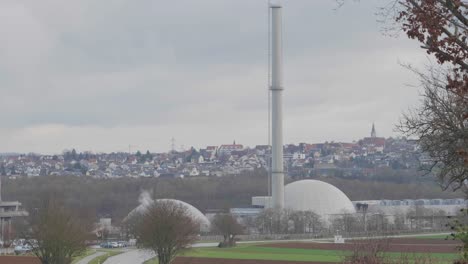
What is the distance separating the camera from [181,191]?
550 ft

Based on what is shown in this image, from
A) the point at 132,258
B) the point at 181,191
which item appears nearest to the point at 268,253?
the point at 132,258

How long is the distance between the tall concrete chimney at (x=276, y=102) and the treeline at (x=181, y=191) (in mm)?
32398

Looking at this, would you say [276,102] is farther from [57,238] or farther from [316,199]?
[57,238]

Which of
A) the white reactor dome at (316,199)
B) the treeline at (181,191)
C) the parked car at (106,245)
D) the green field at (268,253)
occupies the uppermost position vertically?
the treeline at (181,191)

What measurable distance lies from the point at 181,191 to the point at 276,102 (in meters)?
56.2

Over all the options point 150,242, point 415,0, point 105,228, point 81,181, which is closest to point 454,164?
point 415,0

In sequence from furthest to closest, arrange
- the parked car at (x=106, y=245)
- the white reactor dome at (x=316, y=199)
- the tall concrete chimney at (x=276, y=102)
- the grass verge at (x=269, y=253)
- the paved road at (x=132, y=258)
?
the white reactor dome at (x=316, y=199) < the tall concrete chimney at (x=276, y=102) < the parked car at (x=106, y=245) < the grass verge at (x=269, y=253) < the paved road at (x=132, y=258)

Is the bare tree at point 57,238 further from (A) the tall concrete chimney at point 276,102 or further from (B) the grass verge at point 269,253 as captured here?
(A) the tall concrete chimney at point 276,102

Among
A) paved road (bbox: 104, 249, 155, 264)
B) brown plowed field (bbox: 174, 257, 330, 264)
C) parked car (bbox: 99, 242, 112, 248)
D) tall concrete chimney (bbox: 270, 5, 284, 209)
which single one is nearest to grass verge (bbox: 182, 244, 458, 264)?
brown plowed field (bbox: 174, 257, 330, 264)

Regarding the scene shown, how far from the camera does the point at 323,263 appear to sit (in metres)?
59.1

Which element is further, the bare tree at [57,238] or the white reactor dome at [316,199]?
the white reactor dome at [316,199]

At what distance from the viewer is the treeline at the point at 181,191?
494 feet

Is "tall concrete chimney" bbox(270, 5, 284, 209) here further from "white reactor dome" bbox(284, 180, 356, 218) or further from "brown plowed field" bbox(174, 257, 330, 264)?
"brown plowed field" bbox(174, 257, 330, 264)

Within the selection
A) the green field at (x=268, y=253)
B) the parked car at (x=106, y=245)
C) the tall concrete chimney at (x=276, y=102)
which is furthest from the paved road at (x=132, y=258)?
the tall concrete chimney at (x=276, y=102)
